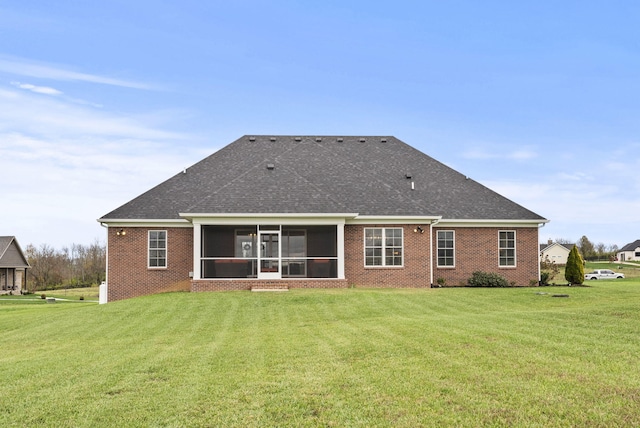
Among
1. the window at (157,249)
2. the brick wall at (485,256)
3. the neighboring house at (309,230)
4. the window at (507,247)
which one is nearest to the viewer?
the neighboring house at (309,230)

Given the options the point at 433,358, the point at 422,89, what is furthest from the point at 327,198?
the point at 433,358

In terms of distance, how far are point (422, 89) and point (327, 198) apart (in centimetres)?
571

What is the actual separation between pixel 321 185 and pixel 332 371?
19.3 m

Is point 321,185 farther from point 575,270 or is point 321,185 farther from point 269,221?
point 575,270

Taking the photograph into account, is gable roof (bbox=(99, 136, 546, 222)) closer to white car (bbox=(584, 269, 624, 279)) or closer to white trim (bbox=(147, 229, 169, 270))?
white trim (bbox=(147, 229, 169, 270))

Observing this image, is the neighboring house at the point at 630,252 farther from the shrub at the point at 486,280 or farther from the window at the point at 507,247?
the shrub at the point at 486,280

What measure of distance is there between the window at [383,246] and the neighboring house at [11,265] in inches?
1656

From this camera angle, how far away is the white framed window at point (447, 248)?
26.7 m

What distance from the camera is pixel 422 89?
22.1m

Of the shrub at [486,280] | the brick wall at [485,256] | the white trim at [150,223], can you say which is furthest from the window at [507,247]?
the white trim at [150,223]

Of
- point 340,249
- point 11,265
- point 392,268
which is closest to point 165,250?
point 340,249

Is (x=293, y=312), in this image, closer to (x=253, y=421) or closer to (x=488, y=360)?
(x=488, y=360)

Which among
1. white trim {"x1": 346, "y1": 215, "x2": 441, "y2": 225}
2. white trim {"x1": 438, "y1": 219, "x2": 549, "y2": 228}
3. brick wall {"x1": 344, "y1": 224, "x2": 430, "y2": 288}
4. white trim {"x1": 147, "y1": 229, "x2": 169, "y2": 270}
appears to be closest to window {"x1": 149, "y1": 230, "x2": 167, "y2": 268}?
white trim {"x1": 147, "y1": 229, "x2": 169, "y2": 270}

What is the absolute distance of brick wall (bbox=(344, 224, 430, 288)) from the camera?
24781mm
